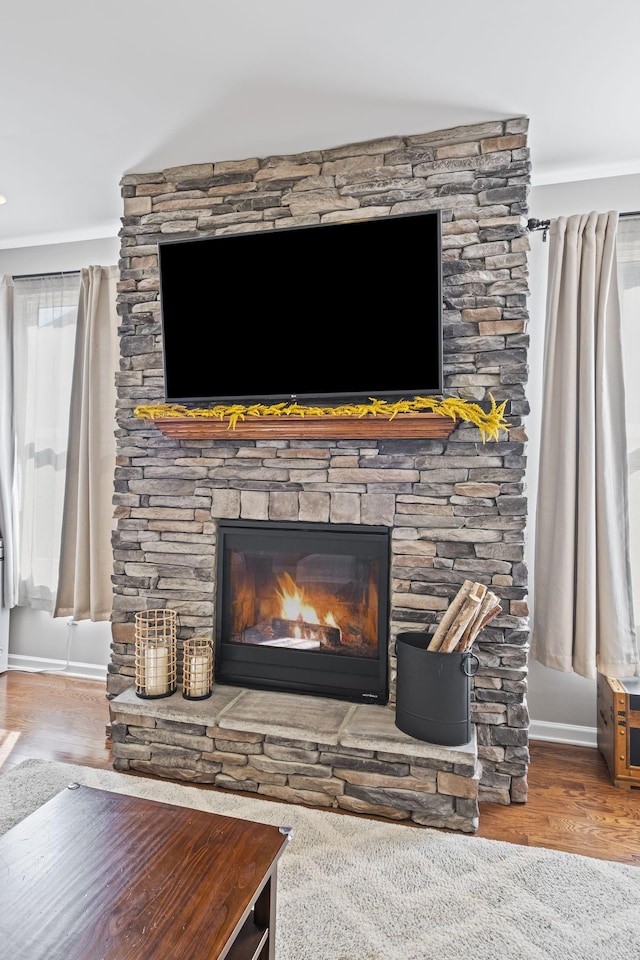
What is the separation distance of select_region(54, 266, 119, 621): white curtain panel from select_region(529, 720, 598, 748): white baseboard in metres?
2.38

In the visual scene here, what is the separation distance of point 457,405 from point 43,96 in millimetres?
1985

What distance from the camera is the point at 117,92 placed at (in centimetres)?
223

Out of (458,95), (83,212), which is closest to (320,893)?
(458,95)

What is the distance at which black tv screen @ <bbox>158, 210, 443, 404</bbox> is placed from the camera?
2.27m

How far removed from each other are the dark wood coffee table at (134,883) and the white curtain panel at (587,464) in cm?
173

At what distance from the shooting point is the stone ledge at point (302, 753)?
2111 millimetres

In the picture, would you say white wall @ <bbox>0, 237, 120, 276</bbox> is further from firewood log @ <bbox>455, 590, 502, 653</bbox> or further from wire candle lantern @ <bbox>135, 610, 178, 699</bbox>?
firewood log @ <bbox>455, 590, 502, 653</bbox>

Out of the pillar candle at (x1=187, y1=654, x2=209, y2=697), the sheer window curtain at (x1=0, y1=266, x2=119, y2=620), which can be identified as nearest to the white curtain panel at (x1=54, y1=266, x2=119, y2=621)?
the sheer window curtain at (x1=0, y1=266, x2=119, y2=620)

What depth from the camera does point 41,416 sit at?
12.2 ft

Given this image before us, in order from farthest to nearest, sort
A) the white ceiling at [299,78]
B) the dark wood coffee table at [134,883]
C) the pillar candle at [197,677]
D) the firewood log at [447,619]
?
the pillar candle at [197,677] < the firewood log at [447,619] < the white ceiling at [299,78] < the dark wood coffee table at [134,883]

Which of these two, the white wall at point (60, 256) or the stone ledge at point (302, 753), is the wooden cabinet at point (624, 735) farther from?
the white wall at point (60, 256)

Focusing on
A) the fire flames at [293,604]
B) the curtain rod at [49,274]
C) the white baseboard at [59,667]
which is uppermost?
the curtain rod at [49,274]

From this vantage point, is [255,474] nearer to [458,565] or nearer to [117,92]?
[458,565]

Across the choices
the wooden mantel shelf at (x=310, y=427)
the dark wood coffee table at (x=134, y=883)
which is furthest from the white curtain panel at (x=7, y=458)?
the dark wood coffee table at (x=134, y=883)
